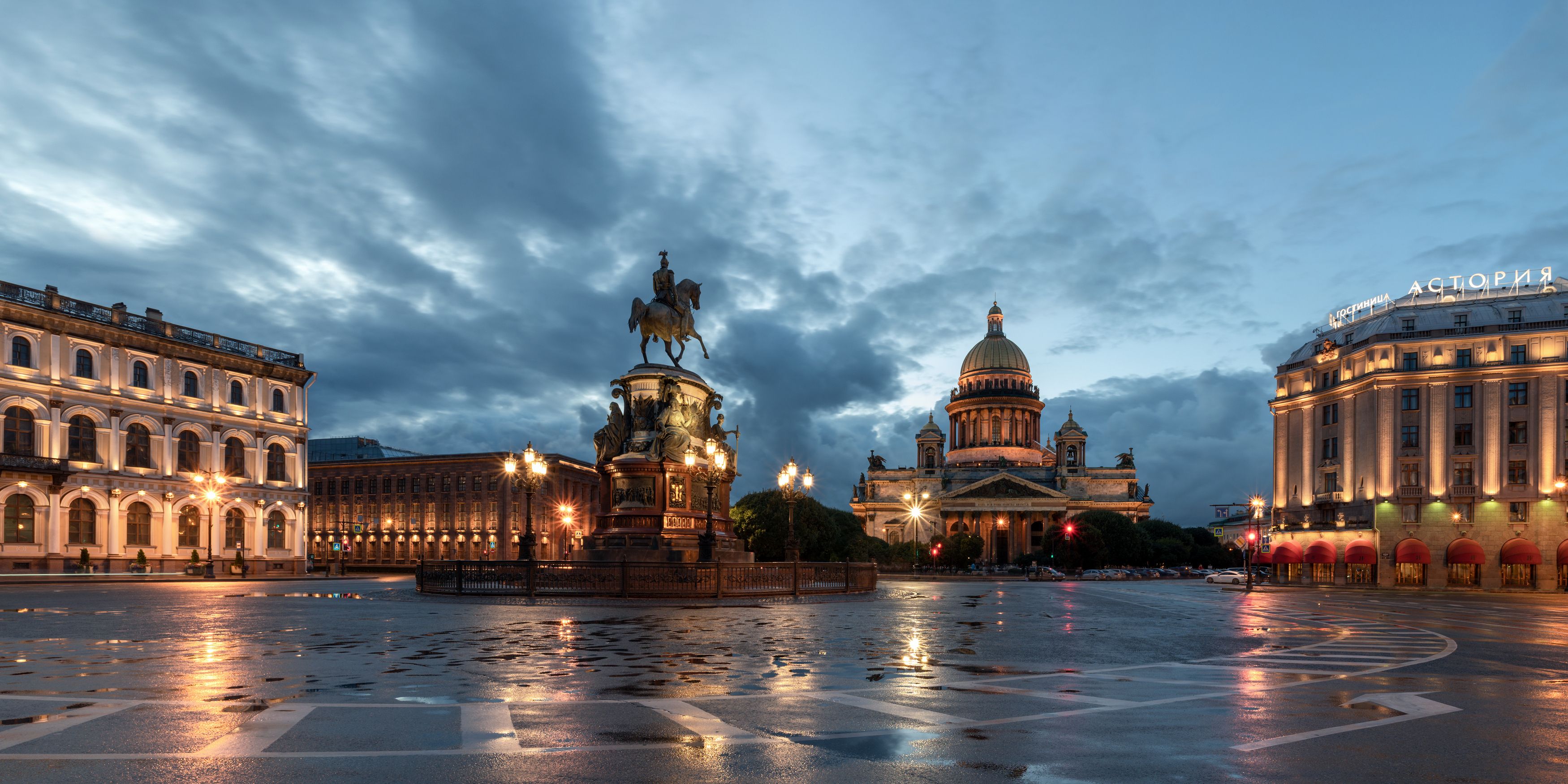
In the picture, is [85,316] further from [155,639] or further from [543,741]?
[543,741]

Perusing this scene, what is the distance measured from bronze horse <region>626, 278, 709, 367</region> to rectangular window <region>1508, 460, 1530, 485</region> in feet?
197

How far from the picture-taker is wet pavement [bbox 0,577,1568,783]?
27.6ft

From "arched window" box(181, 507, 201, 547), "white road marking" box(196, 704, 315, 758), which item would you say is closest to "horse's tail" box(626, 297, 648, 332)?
"white road marking" box(196, 704, 315, 758)

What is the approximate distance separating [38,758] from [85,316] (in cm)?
6734

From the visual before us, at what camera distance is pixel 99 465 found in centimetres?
6525

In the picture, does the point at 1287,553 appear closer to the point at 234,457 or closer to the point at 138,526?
the point at 234,457

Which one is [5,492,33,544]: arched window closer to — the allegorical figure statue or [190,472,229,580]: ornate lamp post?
[190,472,229,580]: ornate lamp post

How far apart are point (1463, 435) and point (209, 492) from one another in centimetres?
8267

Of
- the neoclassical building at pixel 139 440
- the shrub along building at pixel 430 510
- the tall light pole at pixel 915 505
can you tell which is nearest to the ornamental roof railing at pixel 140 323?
the neoclassical building at pixel 139 440

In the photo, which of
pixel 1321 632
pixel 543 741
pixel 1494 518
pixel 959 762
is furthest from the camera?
pixel 1494 518

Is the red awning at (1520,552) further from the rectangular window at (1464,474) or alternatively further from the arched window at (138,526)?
the arched window at (138,526)

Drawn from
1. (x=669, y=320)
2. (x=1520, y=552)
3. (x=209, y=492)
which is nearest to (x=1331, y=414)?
(x=1520, y=552)

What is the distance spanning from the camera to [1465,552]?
7100 centimetres

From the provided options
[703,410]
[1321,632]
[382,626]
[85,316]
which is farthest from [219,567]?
[1321,632]
